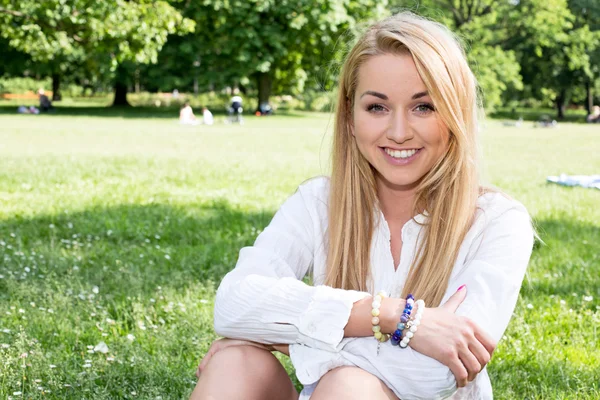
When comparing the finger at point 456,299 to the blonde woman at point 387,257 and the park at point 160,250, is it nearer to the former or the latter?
the blonde woman at point 387,257

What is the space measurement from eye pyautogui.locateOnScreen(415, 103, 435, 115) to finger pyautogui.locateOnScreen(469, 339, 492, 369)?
0.85 m

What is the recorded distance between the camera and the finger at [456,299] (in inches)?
97.2

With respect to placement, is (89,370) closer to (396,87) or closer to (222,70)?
(396,87)

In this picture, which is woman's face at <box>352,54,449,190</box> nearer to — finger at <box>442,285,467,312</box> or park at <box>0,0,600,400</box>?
park at <box>0,0,600,400</box>

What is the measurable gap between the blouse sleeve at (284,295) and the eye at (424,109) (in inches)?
23.0

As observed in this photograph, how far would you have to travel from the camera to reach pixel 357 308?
2516 mm

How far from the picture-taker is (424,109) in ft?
9.20

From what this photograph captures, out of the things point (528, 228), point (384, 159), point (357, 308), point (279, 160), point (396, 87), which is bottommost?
point (279, 160)

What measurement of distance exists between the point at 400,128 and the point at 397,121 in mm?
30

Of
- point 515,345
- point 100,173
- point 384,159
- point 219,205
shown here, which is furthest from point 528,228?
point 100,173

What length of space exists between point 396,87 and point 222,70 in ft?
115

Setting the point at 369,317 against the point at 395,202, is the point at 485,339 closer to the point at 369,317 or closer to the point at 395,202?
the point at 369,317

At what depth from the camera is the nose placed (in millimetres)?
2789

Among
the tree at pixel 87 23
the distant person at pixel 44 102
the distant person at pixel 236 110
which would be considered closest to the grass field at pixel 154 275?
the tree at pixel 87 23
